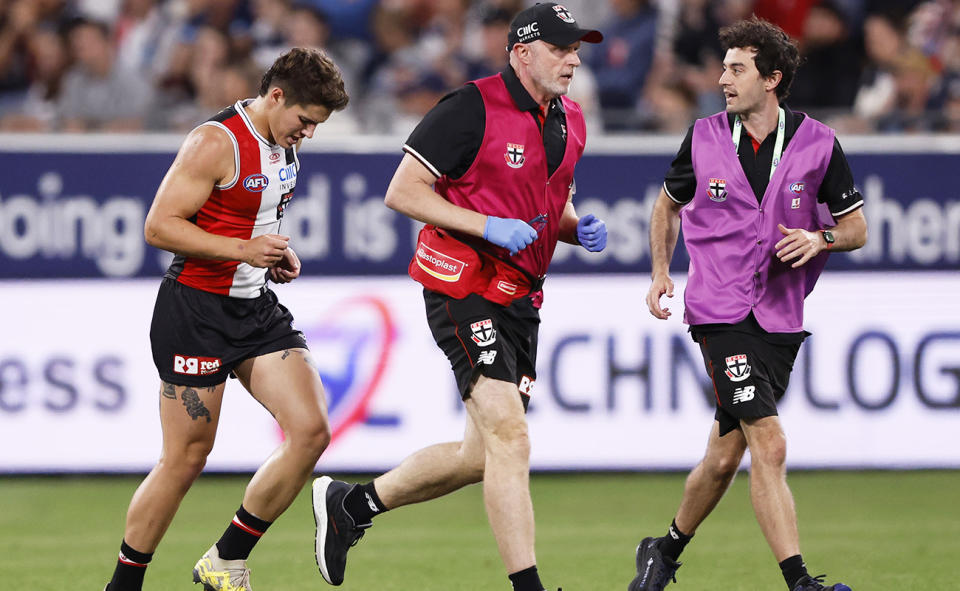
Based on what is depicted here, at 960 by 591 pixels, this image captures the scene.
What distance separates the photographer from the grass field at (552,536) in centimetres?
698

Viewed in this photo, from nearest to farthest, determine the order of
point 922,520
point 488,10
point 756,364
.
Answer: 1. point 756,364
2. point 922,520
3. point 488,10

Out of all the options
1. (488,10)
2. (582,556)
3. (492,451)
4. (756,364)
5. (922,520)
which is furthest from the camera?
(488,10)

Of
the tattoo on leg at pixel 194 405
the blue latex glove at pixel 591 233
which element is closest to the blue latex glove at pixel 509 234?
the blue latex glove at pixel 591 233

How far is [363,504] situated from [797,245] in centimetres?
230

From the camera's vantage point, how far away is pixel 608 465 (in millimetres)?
9875

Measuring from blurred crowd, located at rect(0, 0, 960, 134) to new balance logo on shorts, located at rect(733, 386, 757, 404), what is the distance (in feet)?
14.5

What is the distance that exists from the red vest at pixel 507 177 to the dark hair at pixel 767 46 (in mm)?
986

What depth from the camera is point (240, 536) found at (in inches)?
245

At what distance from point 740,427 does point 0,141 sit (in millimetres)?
5869

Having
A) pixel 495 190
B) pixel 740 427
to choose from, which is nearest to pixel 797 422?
pixel 740 427

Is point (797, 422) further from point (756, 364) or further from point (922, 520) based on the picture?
point (756, 364)

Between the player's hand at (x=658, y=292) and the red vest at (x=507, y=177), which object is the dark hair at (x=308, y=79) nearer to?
the red vest at (x=507, y=177)

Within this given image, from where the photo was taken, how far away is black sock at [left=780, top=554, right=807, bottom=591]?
5.77 meters

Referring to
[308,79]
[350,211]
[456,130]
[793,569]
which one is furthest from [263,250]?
[350,211]
